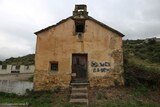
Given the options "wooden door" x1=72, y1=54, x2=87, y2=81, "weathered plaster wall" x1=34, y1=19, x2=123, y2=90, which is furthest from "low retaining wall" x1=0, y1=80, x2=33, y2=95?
"wooden door" x1=72, y1=54, x2=87, y2=81

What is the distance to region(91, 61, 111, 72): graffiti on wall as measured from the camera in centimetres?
1719

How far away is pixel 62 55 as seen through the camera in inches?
685

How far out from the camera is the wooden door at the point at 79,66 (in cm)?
1750

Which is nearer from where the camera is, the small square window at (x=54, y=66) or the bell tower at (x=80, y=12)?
the small square window at (x=54, y=66)

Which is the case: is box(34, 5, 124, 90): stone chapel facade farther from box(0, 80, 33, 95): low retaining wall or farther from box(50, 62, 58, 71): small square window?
box(0, 80, 33, 95): low retaining wall

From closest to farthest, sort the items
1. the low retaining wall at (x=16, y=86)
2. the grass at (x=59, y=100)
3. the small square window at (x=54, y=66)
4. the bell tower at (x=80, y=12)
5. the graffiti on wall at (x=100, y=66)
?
the grass at (x=59, y=100), the low retaining wall at (x=16, y=86), the graffiti on wall at (x=100, y=66), the small square window at (x=54, y=66), the bell tower at (x=80, y=12)

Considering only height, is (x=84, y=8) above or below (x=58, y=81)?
above

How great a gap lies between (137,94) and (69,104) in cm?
465

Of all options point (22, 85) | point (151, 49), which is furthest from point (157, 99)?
point (151, 49)

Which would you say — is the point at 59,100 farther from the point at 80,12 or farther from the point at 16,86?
the point at 80,12

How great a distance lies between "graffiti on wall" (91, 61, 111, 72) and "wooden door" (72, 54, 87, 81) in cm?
76

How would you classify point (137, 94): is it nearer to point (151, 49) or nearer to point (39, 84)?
point (39, 84)

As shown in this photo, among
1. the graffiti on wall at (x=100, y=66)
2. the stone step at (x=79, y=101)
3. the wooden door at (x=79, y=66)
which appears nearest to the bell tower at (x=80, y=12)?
the wooden door at (x=79, y=66)

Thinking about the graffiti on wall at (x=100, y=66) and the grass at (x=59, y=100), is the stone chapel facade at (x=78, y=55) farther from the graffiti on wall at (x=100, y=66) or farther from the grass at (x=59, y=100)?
the grass at (x=59, y=100)
